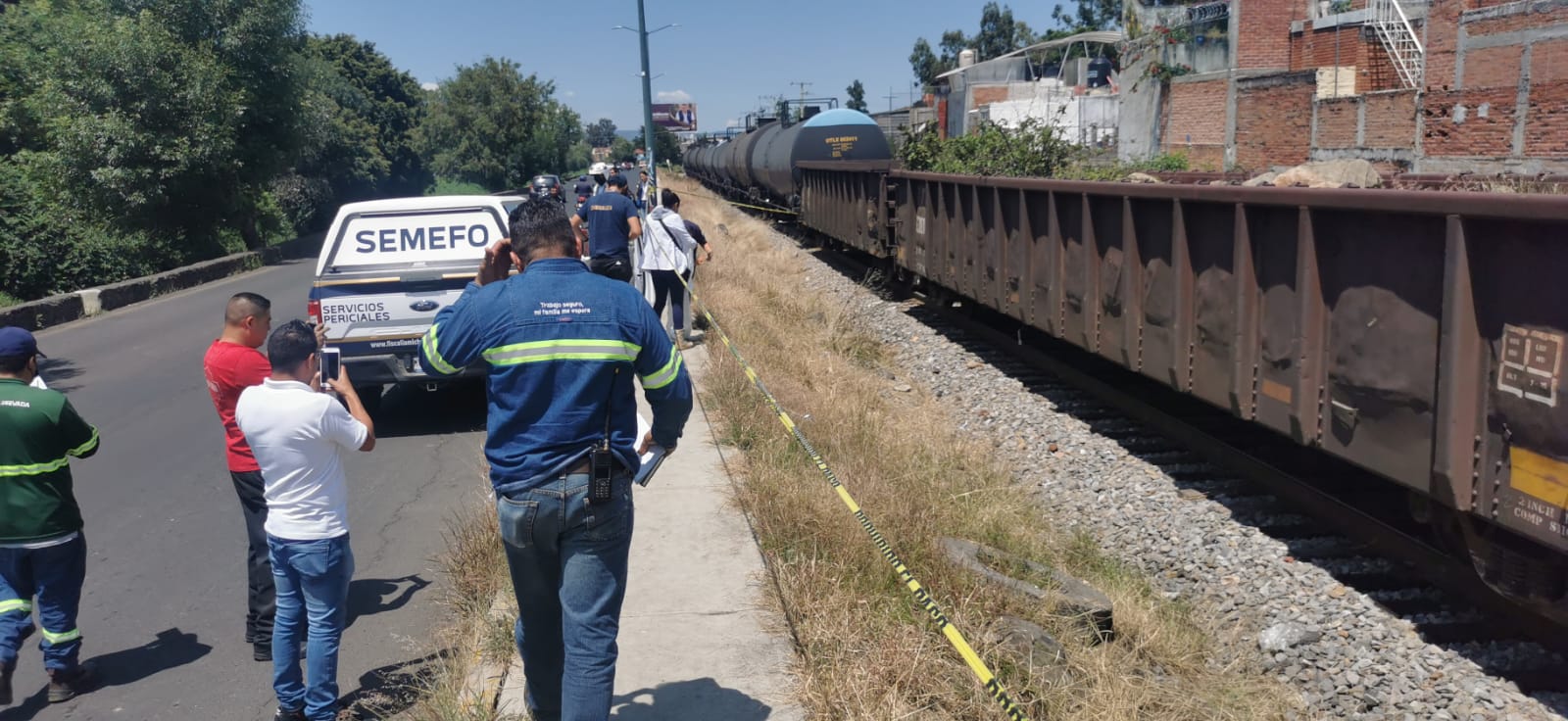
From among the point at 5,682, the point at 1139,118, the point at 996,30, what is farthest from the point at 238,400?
the point at 996,30

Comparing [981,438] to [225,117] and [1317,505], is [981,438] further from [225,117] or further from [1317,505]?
[225,117]

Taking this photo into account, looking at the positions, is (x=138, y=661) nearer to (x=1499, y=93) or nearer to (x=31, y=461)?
(x=31, y=461)

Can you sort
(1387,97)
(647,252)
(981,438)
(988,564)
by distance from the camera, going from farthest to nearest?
(1387,97) < (647,252) < (981,438) < (988,564)

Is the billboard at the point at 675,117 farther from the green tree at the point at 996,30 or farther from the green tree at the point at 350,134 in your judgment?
the green tree at the point at 350,134

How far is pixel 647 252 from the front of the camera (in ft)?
38.5

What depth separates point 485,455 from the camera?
3674mm

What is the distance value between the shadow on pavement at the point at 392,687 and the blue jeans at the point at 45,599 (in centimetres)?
123

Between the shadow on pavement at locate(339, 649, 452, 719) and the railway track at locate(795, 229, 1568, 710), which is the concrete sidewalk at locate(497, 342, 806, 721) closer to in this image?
the shadow on pavement at locate(339, 649, 452, 719)

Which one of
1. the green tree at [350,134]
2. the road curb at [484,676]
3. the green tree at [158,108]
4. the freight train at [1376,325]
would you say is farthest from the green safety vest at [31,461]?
the green tree at [350,134]

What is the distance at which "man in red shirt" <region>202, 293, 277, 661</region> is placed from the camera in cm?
505

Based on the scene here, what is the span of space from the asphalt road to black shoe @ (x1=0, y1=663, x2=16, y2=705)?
0.30 feet

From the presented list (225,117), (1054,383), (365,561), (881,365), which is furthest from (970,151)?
(225,117)

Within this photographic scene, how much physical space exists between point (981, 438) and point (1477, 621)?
4.34 metres

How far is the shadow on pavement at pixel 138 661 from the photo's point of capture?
4.96 metres
